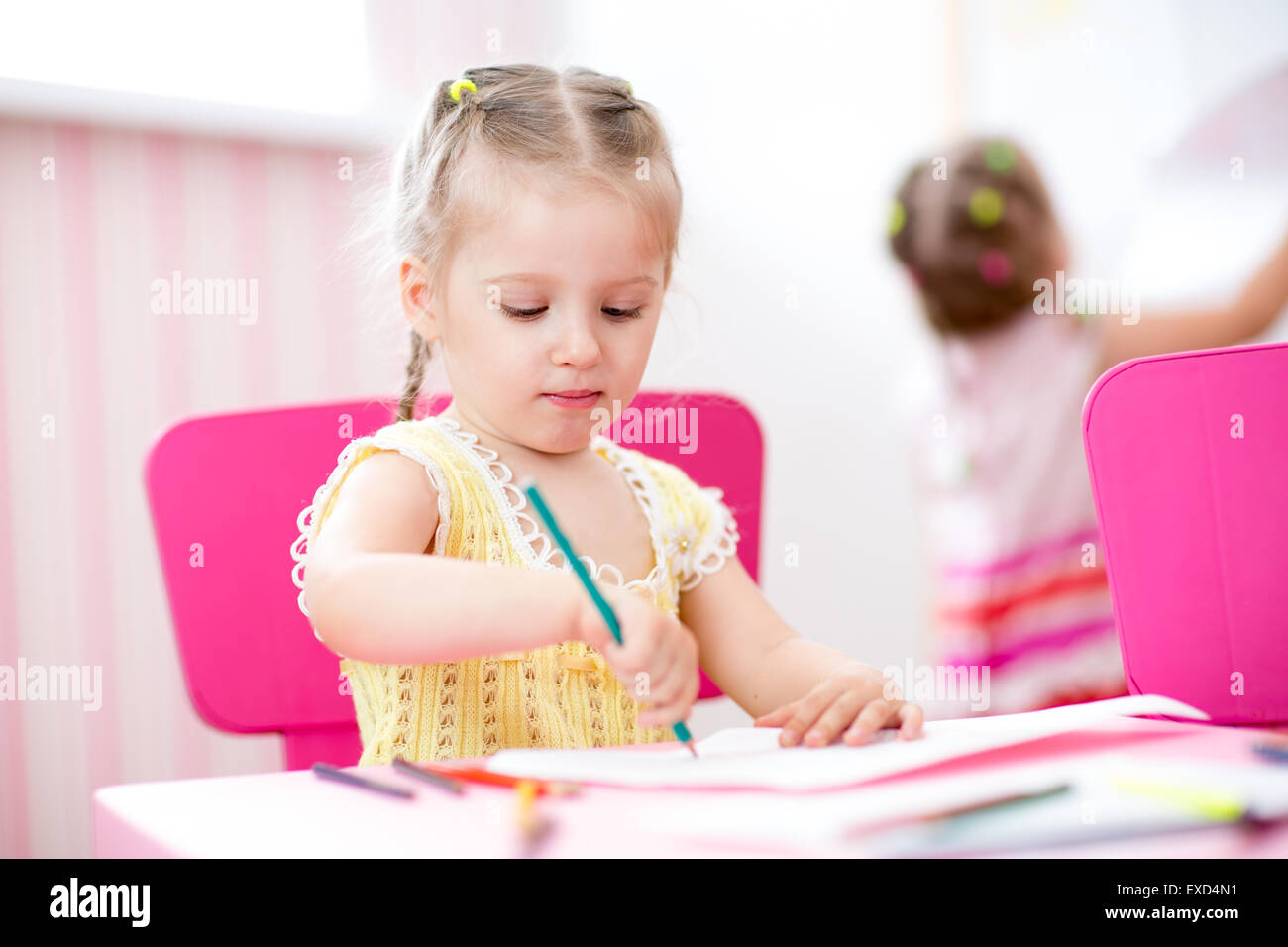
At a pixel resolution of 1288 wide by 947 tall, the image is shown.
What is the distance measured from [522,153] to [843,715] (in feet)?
1.52

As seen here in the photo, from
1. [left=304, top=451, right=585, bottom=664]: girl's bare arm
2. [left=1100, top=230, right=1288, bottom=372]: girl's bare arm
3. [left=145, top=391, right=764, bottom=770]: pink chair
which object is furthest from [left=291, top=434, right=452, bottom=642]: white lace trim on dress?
[left=1100, top=230, right=1288, bottom=372]: girl's bare arm

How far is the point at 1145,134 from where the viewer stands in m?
2.16

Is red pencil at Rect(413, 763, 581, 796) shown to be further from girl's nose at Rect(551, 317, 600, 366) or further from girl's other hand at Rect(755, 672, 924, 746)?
girl's nose at Rect(551, 317, 600, 366)

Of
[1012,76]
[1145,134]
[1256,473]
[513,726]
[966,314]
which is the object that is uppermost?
[1012,76]

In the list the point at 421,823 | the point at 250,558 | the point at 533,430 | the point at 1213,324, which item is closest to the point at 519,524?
the point at 533,430

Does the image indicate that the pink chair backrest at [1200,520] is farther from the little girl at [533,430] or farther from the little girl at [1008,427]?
the little girl at [1008,427]

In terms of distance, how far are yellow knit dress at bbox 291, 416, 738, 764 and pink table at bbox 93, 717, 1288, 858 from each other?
0.27 metres

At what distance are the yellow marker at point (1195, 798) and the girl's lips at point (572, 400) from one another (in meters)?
0.48

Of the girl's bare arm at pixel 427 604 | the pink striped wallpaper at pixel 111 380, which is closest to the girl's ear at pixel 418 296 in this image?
the girl's bare arm at pixel 427 604

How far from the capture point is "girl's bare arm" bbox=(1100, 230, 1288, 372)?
195cm

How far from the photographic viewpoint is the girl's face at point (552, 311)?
31.8 inches
